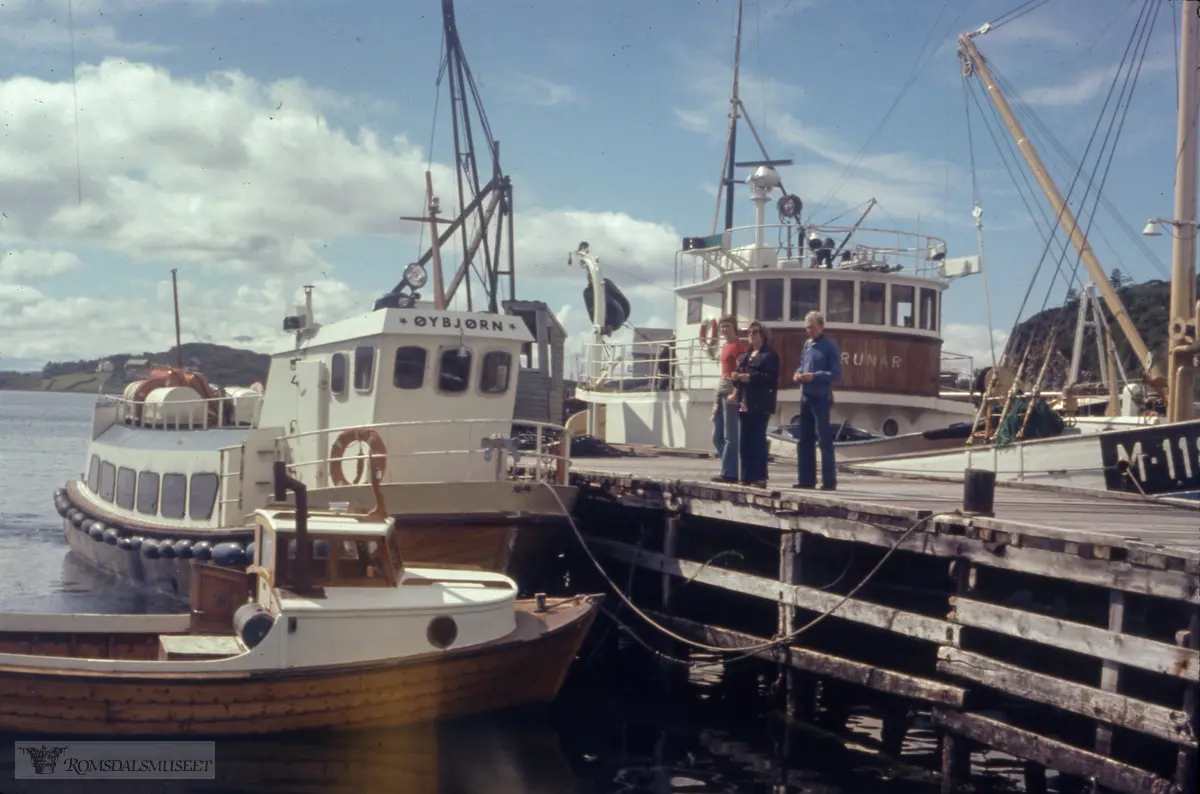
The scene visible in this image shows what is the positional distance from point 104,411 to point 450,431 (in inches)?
395

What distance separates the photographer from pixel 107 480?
19.9 meters

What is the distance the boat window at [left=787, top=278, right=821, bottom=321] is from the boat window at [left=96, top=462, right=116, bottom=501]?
39.8ft

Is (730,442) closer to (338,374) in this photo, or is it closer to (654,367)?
(338,374)

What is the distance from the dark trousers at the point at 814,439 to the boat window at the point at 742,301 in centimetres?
952

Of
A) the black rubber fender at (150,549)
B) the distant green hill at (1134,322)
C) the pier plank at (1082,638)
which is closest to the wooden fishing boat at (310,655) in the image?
the pier plank at (1082,638)

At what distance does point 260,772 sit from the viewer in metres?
9.79

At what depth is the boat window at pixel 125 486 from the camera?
1842 centimetres

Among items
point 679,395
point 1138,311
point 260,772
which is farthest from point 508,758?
point 1138,311

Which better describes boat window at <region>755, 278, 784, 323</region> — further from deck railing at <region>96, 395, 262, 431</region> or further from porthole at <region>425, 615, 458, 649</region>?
porthole at <region>425, 615, 458, 649</region>

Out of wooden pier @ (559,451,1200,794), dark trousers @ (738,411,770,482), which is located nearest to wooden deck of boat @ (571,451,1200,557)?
wooden pier @ (559,451,1200,794)

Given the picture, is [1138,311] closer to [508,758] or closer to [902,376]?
[902,376]

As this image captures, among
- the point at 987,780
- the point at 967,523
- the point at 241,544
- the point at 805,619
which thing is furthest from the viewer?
the point at 241,544

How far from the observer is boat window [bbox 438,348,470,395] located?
14805 mm

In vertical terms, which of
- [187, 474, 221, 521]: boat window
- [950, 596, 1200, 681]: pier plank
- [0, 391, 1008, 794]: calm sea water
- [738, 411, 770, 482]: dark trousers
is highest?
[738, 411, 770, 482]: dark trousers
